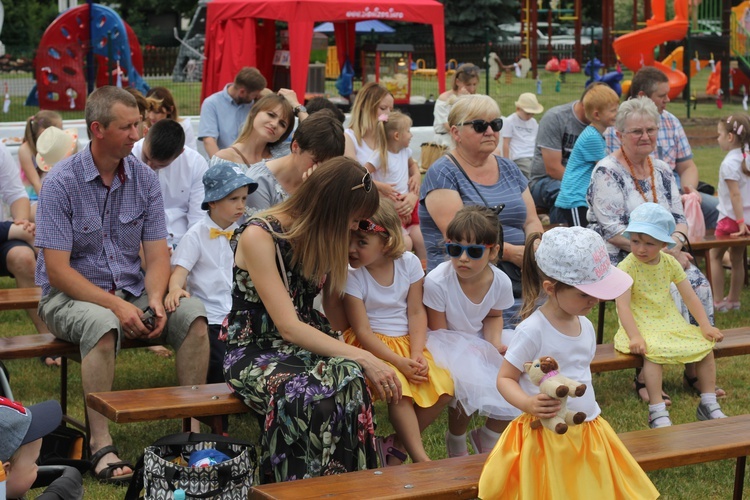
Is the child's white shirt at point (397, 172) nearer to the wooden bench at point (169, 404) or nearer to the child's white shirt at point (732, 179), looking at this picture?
the child's white shirt at point (732, 179)

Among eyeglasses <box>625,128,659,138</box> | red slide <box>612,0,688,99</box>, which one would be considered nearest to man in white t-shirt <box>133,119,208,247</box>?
eyeglasses <box>625,128,659,138</box>

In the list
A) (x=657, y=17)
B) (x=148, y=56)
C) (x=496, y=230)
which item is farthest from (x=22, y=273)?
(x=657, y=17)

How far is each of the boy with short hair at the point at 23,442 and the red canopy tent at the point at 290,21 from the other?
1371 centimetres

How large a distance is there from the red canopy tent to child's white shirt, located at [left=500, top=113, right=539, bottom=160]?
6490mm

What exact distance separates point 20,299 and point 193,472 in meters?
2.50

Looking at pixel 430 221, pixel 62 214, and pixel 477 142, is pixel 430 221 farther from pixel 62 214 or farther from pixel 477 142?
pixel 62 214

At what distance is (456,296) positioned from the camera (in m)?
4.64

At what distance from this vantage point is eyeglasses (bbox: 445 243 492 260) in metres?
4.43

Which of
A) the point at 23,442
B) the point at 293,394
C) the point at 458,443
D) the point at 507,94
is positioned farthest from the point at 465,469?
the point at 507,94

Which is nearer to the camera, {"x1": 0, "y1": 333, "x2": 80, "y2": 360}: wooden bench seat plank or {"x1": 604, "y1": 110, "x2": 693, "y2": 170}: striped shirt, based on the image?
{"x1": 0, "y1": 333, "x2": 80, "y2": 360}: wooden bench seat plank

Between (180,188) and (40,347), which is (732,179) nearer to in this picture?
(180,188)

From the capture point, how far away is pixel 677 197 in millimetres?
6188

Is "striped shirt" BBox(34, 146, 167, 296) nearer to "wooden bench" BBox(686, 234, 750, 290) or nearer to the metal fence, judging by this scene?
"wooden bench" BBox(686, 234, 750, 290)

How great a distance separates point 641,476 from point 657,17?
24.4 meters
